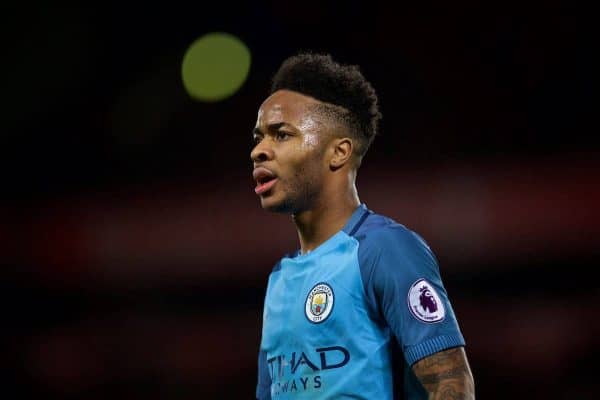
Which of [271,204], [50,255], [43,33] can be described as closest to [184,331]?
[50,255]

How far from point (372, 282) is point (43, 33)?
5.60 metres

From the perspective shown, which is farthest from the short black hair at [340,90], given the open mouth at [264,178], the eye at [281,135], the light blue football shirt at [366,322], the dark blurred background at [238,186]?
the dark blurred background at [238,186]

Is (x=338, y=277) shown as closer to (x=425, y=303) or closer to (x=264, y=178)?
(x=425, y=303)

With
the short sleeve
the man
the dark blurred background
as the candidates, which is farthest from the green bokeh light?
the short sleeve

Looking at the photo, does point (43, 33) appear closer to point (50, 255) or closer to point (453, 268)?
point (50, 255)

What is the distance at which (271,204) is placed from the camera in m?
2.23

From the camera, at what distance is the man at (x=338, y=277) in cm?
184

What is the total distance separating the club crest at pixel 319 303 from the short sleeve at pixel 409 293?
0.37 feet

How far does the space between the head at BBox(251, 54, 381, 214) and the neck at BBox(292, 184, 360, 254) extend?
0.02 m

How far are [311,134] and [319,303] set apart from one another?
1.72 feet

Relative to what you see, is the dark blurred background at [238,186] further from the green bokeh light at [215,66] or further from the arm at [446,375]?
the arm at [446,375]

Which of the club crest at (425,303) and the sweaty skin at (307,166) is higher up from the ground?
the sweaty skin at (307,166)

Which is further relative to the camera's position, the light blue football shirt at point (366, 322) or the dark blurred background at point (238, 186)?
the dark blurred background at point (238, 186)

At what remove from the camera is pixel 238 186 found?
6.41 metres
